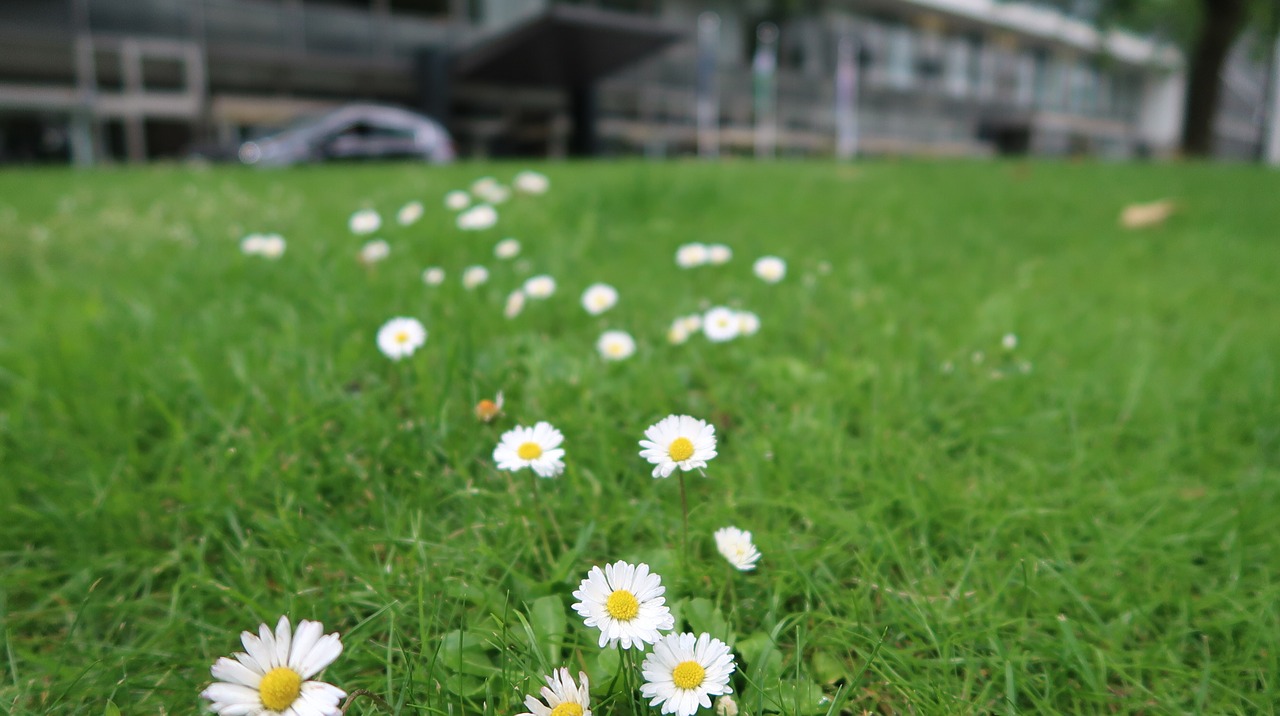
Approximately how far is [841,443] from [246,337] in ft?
4.62

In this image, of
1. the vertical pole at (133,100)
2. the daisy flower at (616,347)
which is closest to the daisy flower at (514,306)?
the daisy flower at (616,347)

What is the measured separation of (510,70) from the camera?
62.5ft

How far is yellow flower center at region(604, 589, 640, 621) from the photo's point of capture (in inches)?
29.8

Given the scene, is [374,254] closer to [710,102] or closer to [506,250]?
[506,250]

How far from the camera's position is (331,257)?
8.48 feet

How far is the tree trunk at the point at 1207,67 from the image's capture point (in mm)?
12883

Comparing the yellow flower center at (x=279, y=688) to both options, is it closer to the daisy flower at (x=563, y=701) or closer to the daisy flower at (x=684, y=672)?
the daisy flower at (x=563, y=701)

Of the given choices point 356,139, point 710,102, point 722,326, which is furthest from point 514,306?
point 710,102

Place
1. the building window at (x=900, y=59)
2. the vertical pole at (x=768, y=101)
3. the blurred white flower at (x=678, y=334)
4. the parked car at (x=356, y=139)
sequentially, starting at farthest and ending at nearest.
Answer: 1. the building window at (x=900, y=59)
2. the vertical pole at (x=768, y=101)
3. the parked car at (x=356, y=139)
4. the blurred white flower at (x=678, y=334)

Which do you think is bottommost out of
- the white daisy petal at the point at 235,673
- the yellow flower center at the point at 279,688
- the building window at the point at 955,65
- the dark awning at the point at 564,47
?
the yellow flower center at the point at 279,688

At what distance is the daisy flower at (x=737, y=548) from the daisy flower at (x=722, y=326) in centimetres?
64

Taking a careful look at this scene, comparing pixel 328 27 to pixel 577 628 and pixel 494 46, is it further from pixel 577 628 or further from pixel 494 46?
pixel 577 628

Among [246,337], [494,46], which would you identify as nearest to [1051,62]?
[494,46]

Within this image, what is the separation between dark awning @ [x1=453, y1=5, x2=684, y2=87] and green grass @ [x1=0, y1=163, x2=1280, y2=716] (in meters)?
14.9
